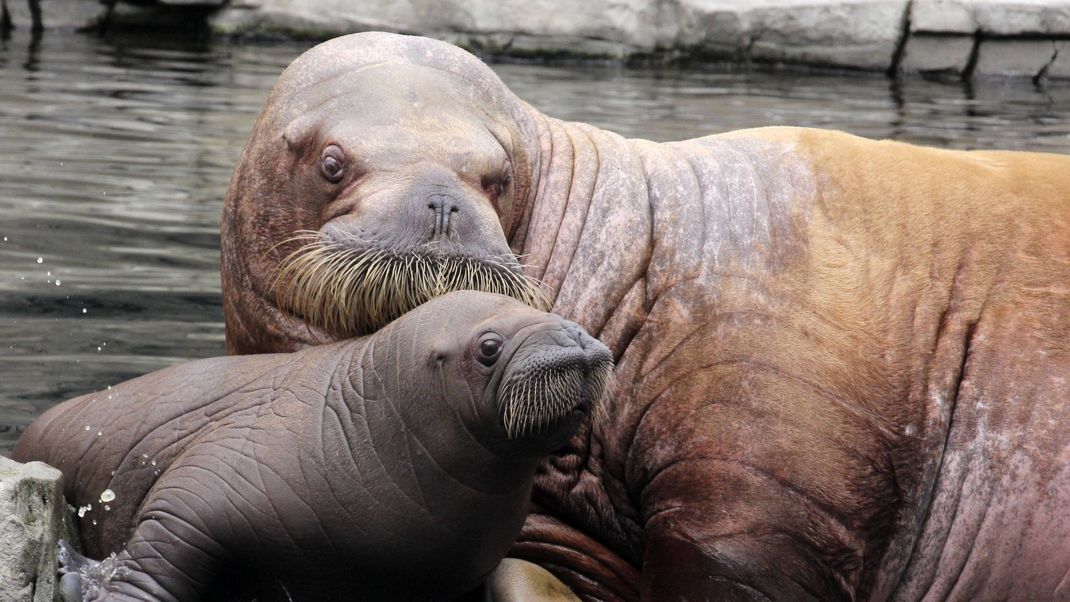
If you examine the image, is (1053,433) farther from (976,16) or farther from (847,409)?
(976,16)

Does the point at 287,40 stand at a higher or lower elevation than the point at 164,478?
lower

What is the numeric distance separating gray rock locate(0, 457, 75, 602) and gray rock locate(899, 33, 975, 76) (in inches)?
634

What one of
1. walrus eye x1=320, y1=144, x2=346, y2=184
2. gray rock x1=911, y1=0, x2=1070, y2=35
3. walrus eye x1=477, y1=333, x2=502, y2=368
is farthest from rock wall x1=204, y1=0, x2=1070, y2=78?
walrus eye x1=477, y1=333, x2=502, y2=368

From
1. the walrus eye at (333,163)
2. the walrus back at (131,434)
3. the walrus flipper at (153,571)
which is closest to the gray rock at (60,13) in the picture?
the walrus back at (131,434)

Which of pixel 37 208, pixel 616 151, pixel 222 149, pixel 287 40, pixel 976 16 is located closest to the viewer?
pixel 616 151

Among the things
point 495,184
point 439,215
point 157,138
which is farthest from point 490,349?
point 157,138

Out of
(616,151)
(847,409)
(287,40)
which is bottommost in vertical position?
(287,40)

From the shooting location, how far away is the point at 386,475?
4445 mm

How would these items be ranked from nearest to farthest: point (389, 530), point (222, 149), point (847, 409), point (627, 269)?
point (389, 530), point (847, 409), point (627, 269), point (222, 149)

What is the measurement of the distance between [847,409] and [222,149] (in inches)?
346

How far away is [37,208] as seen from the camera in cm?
998

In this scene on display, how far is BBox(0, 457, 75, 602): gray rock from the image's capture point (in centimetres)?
421

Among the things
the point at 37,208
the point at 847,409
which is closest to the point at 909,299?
the point at 847,409

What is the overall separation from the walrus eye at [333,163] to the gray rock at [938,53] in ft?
50.3
